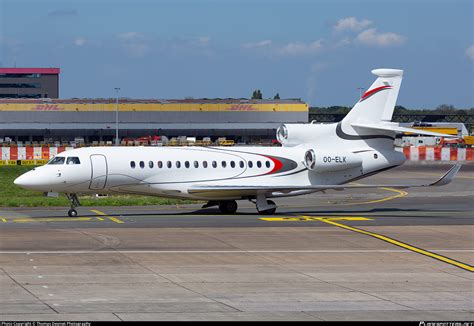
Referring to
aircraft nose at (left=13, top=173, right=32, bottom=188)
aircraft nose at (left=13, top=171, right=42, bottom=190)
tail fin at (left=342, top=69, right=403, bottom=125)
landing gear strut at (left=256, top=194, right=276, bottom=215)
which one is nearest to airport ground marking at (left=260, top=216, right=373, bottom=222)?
landing gear strut at (left=256, top=194, right=276, bottom=215)

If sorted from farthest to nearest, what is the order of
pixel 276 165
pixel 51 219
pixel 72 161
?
1. pixel 276 165
2. pixel 72 161
3. pixel 51 219

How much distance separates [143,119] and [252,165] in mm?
91431

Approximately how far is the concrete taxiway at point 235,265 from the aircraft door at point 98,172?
4.78 feet

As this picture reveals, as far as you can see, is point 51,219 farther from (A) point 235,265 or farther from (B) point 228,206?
(A) point 235,265

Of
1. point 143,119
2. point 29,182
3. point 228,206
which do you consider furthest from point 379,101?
point 143,119

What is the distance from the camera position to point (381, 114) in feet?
Result: 146

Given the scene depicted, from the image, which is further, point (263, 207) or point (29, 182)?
point (263, 207)

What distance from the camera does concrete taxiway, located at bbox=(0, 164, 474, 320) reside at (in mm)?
19734

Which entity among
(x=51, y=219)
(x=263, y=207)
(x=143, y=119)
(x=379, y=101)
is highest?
(x=379, y=101)

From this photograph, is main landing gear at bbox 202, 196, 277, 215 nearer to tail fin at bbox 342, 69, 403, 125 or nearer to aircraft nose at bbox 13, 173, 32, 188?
tail fin at bbox 342, 69, 403, 125

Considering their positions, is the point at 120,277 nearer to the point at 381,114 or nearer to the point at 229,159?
the point at 229,159

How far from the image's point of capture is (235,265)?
2631 cm

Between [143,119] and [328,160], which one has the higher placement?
[143,119]

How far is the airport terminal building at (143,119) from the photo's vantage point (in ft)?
432
